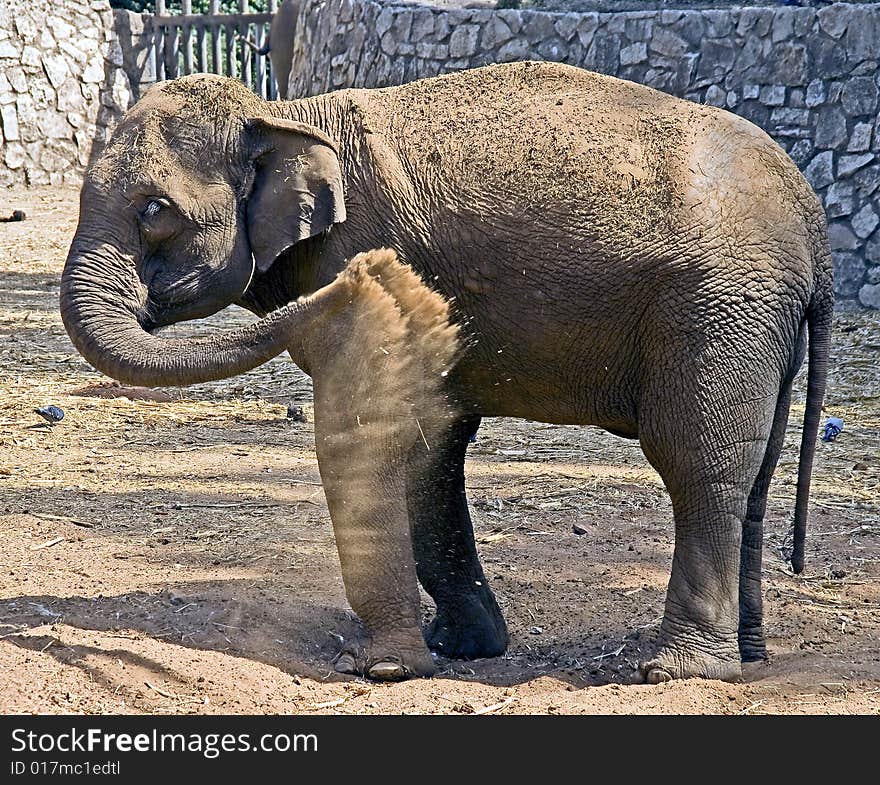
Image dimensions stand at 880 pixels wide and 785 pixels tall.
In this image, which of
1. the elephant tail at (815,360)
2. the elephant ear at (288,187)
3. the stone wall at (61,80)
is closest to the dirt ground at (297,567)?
the elephant tail at (815,360)

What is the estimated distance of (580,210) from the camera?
4629mm

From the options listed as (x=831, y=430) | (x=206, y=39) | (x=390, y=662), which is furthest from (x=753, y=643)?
(x=206, y=39)

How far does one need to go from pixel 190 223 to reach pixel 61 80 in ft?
51.6

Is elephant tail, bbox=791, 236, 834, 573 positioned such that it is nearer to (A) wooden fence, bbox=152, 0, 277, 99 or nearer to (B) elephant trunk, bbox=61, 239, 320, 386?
(B) elephant trunk, bbox=61, 239, 320, 386

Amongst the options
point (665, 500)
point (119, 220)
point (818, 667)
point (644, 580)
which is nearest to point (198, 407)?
point (665, 500)

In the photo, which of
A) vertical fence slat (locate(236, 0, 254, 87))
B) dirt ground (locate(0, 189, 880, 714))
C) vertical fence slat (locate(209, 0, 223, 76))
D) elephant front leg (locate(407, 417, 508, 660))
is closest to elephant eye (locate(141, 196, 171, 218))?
elephant front leg (locate(407, 417, 508, 660))

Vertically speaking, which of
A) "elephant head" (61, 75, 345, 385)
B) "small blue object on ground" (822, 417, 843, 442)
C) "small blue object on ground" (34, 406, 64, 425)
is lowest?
"small blue object on ground" (34, 406, 64, 425)

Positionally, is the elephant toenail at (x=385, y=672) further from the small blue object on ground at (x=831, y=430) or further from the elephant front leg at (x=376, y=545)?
the small blue object on ground at (x=831, y=430)

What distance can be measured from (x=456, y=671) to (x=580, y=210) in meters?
1.88

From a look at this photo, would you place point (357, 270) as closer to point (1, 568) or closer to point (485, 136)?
point (485, 136)

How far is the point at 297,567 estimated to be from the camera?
622 centimetres

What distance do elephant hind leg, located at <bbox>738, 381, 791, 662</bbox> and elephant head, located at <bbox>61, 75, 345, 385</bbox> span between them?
5.98 feet

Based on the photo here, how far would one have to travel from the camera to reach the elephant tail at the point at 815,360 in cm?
490

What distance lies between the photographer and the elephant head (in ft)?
15.1
